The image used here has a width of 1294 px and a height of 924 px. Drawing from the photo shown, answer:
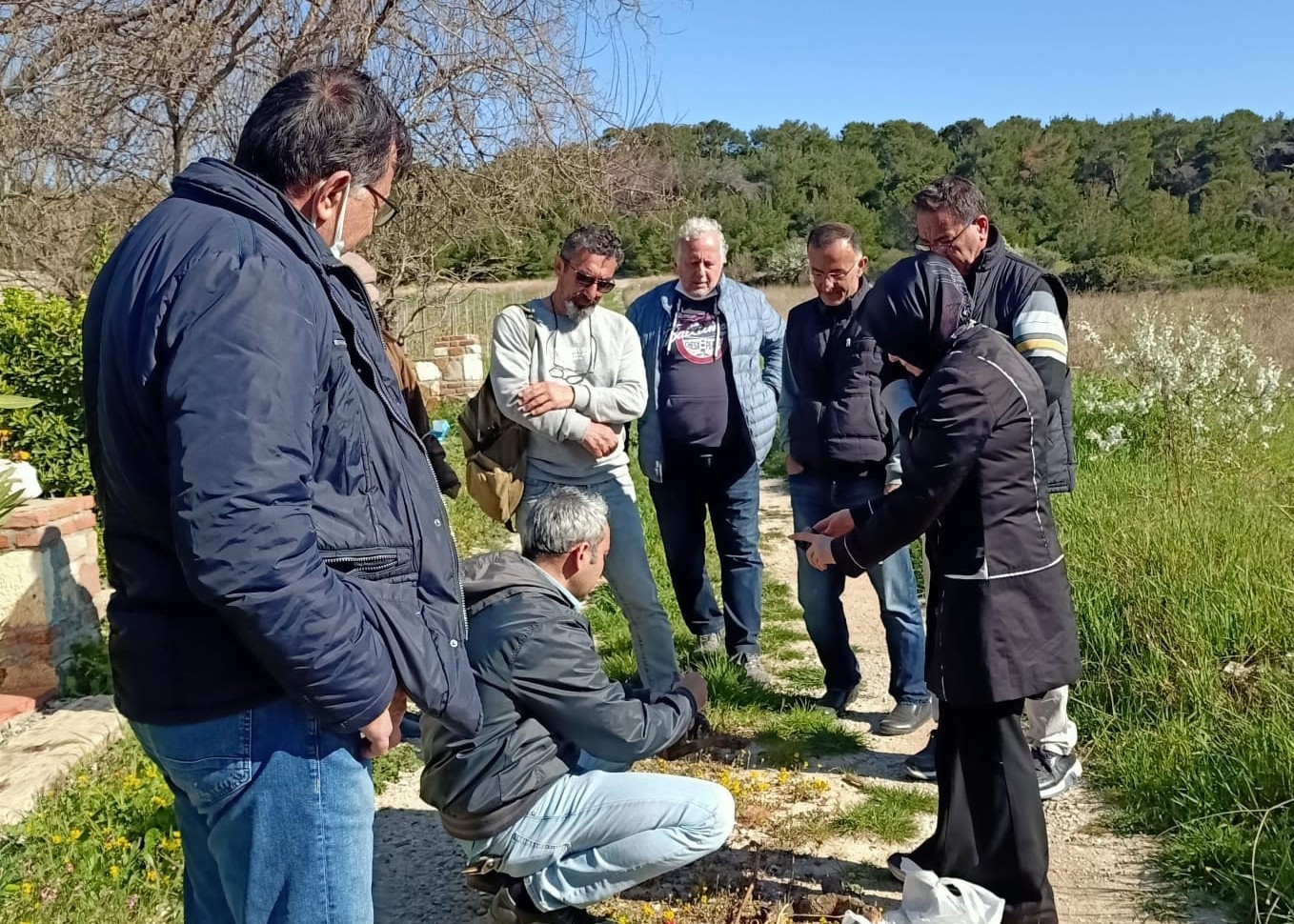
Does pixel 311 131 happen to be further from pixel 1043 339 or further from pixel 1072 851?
pixel 1072 851

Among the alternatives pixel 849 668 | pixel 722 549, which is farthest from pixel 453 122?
pixel 849 668

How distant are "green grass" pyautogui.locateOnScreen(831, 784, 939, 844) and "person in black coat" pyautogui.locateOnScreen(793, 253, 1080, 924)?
57cm

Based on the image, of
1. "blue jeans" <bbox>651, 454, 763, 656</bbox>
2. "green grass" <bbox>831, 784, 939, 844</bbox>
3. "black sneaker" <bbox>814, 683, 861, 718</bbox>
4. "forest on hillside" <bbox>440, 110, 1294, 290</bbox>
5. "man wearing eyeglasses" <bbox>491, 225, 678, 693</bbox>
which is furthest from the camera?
"forest on hillside" <bbox>440, 110, 1294, 290</bbox>

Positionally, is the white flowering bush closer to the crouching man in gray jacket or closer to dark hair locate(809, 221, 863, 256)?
dark hair locate(809, 221, 863, 256)

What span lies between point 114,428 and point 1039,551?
2.19 metres

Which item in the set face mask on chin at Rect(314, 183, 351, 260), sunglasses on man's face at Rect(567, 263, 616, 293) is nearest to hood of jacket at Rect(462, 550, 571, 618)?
face mask on chin at Rect(314, 183, 351, 260)

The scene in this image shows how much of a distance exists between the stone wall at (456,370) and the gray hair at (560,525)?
11.2 meters

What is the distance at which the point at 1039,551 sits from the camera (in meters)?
2.72

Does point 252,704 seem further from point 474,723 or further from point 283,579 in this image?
point 474,723


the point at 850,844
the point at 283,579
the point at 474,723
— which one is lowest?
the point at 850,844

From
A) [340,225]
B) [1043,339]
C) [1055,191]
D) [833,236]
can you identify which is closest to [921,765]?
[1043,339]

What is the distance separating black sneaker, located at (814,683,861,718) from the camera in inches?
173

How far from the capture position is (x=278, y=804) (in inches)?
63.3

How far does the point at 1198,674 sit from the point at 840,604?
1.33 metres
